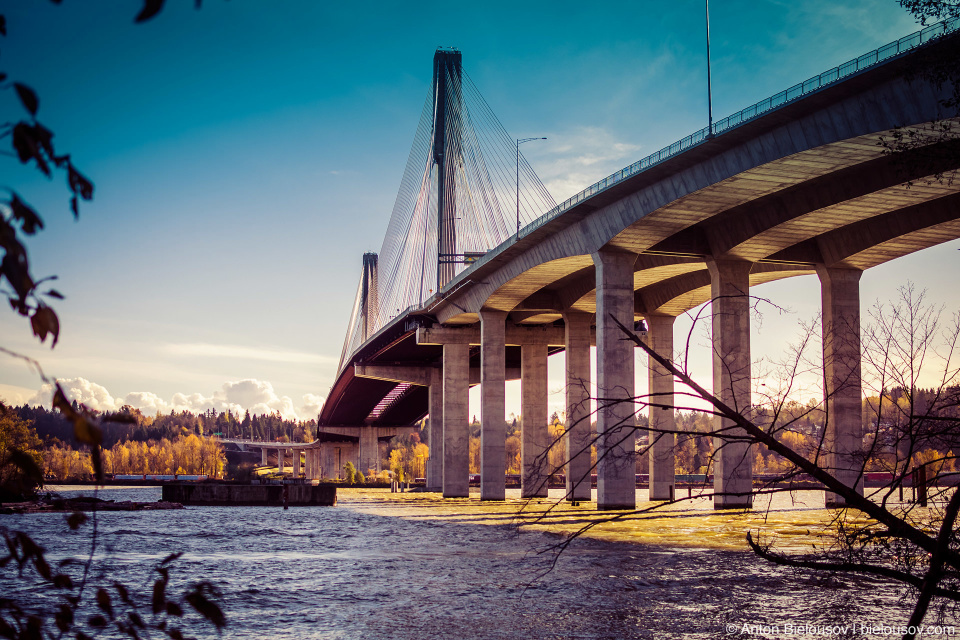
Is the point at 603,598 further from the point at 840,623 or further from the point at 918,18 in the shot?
the point at 918,18

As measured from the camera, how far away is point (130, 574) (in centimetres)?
2373

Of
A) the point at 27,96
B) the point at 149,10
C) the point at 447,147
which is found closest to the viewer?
the point at 149,10

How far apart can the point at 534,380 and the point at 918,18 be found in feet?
215

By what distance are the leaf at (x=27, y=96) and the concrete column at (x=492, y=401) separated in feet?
210

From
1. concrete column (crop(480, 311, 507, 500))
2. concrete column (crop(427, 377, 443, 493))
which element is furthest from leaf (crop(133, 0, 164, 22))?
concrete column (crop(427, 377, 443, 493))

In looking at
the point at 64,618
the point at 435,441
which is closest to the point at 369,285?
the point at 435,441

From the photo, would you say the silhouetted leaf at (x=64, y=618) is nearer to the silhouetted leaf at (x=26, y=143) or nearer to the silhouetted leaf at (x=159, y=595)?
the silhouetted leaf at (x=159, y=595)

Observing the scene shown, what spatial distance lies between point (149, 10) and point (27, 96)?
64cm

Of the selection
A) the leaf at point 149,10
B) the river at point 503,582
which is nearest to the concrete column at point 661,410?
the river at point 503,582

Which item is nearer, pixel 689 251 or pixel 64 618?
pixel 64 618

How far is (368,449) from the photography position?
148 m

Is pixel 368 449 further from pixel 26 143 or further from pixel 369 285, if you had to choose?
pixel 26 143

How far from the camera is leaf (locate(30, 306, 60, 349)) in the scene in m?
3.06

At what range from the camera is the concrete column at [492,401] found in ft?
220
